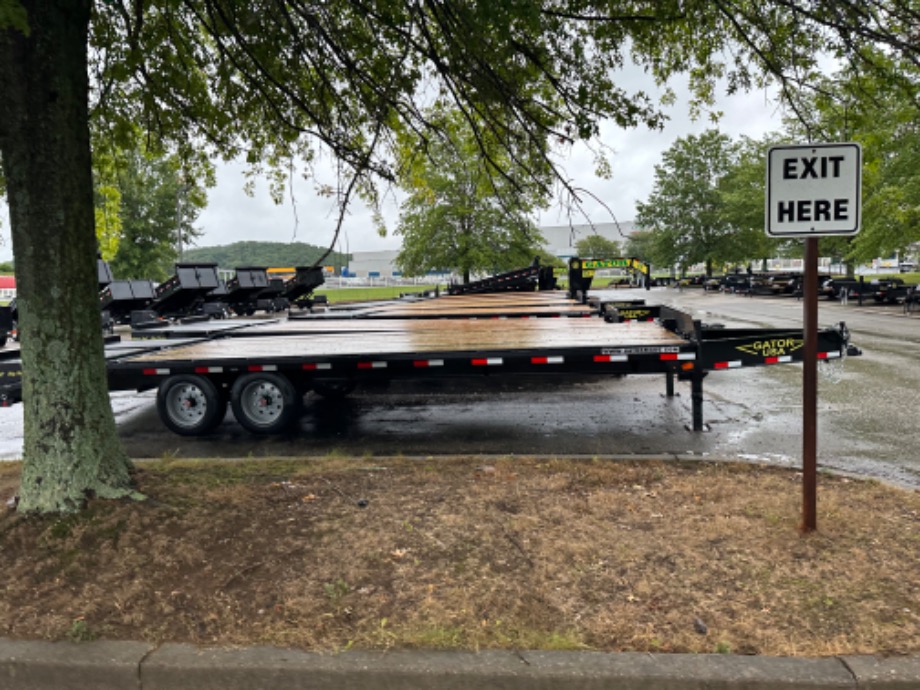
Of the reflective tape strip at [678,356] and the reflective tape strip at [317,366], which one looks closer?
the reflective tape strip at [678,356]

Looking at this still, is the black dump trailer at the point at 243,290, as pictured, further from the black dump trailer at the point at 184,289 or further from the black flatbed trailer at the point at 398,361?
the black flatbed trailer at the point at 398,361

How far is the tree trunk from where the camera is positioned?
377 cm

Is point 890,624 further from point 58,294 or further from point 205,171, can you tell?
point 205,171

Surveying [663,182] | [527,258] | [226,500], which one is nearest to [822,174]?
[226,500]

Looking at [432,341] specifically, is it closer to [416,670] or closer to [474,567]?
[474,567]

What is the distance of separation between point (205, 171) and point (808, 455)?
695 centimetres

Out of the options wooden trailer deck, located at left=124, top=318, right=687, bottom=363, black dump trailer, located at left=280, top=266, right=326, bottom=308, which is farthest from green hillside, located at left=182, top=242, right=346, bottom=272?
wooden trailer deck, located at left=124, top=318, right=687, bottom=363

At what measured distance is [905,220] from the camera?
70.0 ft

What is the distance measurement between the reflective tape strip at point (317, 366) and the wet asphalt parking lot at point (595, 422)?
790 mm

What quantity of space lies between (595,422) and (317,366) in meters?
3.24

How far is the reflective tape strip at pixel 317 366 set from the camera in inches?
297

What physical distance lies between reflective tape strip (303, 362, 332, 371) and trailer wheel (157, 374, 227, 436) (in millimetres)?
1129

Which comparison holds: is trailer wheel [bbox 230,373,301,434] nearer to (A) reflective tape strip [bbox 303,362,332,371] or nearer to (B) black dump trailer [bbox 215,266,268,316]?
(A) reflective tape strip [bbox 303,362,332,371]

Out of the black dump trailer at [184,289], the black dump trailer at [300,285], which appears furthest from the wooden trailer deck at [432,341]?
the black dump trailer at [300,285]
